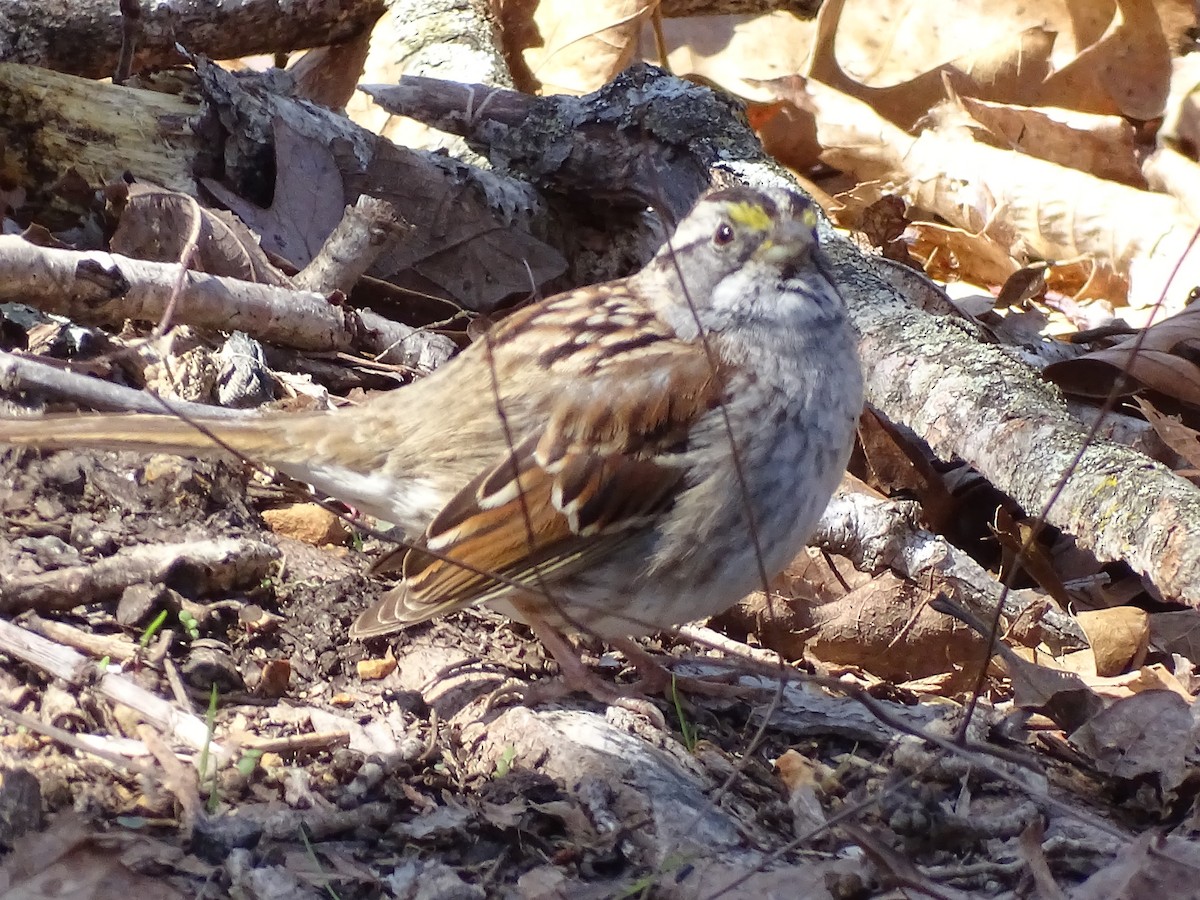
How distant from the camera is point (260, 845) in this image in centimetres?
207

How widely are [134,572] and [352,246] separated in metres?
1.31

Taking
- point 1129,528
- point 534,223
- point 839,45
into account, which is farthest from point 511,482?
point 839,45

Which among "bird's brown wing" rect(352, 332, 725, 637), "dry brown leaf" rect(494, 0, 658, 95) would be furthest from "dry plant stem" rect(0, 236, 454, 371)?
"dry brown leaf" rect(494, 0, 658, 95)

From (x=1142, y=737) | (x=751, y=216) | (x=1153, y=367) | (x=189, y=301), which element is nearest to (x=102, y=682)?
(x=189, y=301)

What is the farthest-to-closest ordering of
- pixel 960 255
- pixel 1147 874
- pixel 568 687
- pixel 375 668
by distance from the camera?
pixel 960 255, pixel 568 687, pixel 375 668, pixel 1147 874

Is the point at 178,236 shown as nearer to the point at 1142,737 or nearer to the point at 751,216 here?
the point at 751,216

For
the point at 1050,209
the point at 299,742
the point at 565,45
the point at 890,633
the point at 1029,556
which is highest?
the point at 565,45

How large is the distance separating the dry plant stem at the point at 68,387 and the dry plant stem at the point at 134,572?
354mm

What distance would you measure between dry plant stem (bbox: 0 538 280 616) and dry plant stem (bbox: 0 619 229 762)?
0.39ft

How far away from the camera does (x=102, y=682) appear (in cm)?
234

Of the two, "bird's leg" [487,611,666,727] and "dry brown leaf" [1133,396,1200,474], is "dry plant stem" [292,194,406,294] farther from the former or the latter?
"dry brown leaf" [1133,396,1200,474]

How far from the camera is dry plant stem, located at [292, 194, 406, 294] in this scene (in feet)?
11.8

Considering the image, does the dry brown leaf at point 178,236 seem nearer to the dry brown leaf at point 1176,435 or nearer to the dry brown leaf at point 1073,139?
the dry brown leaf at point 1176,435

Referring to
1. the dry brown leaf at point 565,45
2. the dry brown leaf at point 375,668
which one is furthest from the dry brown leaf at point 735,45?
the dry brown leaf at point 375,668
